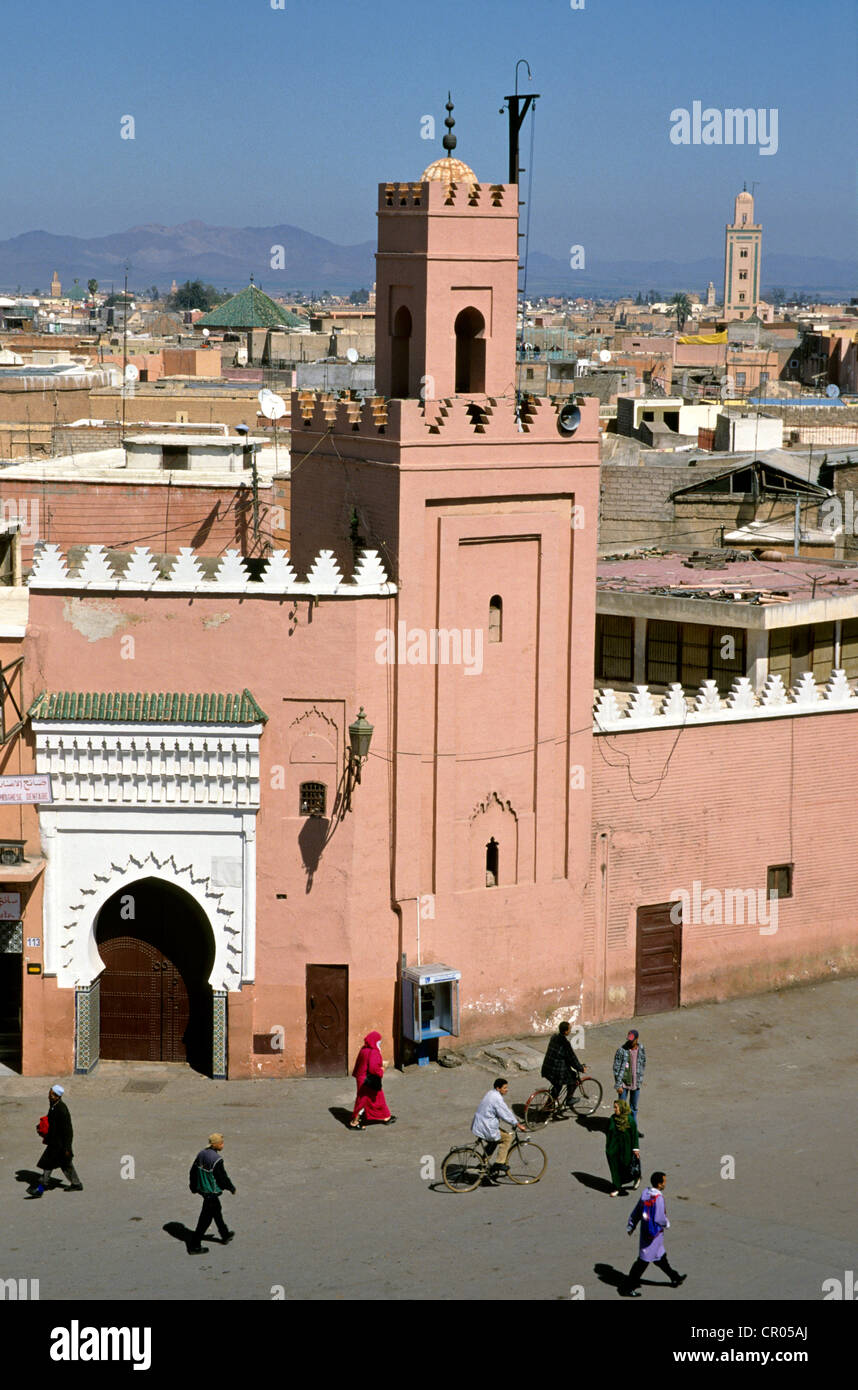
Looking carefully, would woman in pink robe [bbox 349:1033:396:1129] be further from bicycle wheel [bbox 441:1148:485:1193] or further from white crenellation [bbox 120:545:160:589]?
white crenellation [bbox 120:545:160:589]

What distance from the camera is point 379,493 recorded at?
2291 cm

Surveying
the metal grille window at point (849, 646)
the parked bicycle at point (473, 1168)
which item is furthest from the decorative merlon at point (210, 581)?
the metal grille window at point (849, 646)

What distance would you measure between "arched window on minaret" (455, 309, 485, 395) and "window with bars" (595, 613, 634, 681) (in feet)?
22.9

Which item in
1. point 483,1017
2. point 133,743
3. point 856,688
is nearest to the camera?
point 133,743

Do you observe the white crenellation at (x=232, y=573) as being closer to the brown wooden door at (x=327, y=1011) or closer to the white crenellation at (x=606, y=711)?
the brown wooden door at (x=327, y=1011)

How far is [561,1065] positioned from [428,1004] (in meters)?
2.22

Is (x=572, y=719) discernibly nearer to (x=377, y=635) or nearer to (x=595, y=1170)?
(x=377, y=635)

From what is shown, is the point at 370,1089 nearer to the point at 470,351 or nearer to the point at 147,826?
the point at 147,826

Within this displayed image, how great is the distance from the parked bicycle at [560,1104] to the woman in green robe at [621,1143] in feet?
6.24

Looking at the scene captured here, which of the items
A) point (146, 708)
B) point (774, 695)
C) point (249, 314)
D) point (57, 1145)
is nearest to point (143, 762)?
point (146, 708)

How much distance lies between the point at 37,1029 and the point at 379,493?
7.31m

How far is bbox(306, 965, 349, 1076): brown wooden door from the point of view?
22.9m

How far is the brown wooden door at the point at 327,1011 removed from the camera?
2288cm
